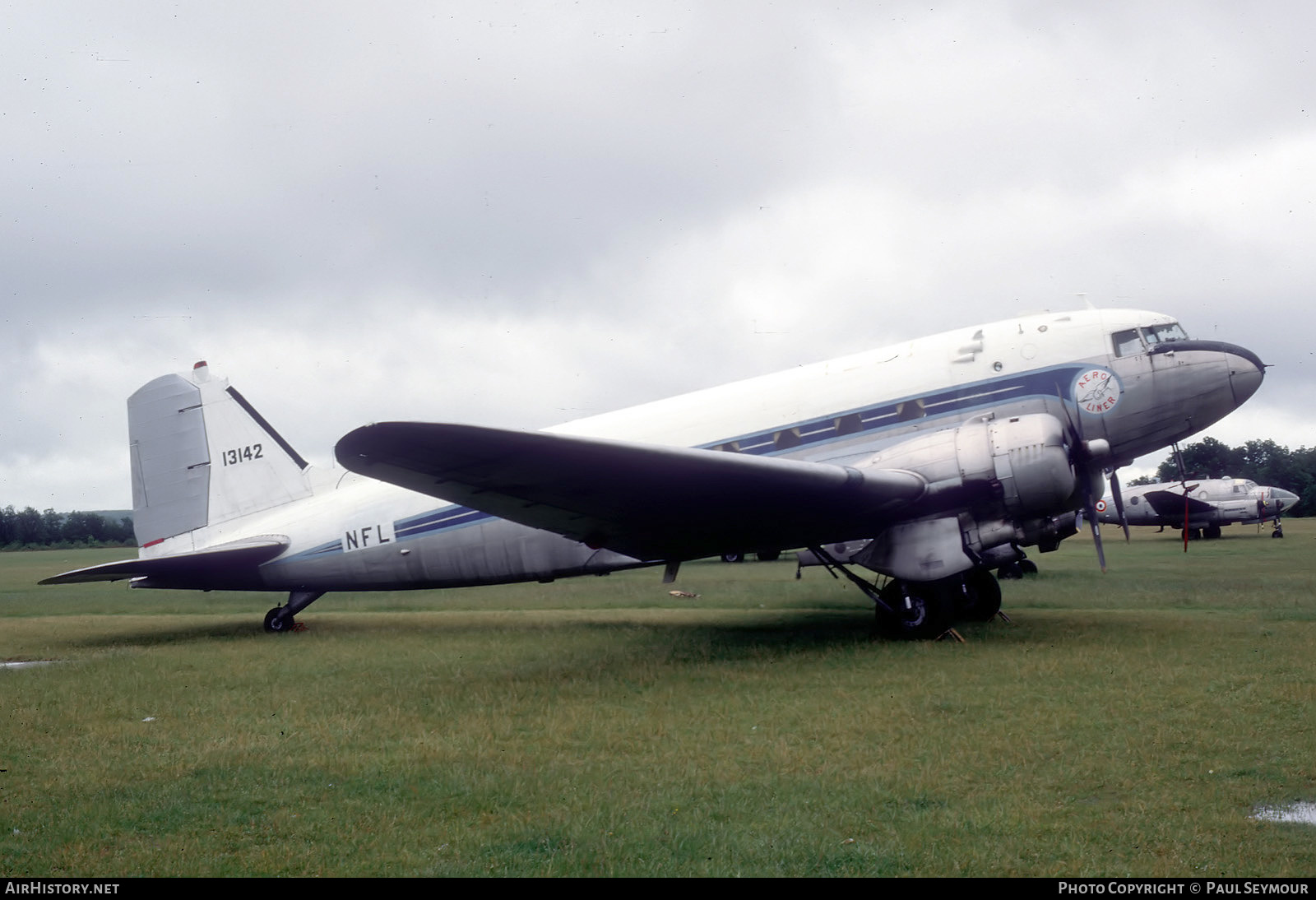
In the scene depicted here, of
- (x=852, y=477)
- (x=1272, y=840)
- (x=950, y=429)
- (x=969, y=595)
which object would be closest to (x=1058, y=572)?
(x=969, y=595)

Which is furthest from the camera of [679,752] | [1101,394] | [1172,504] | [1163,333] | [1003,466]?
[1172,504]

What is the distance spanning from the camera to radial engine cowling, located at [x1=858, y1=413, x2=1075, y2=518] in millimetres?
9945

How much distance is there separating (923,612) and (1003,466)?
2.03 metres

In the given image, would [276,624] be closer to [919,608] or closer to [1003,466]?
[919,608]

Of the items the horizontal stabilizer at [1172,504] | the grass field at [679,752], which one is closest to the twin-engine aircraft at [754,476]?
the grass field at [679,752]

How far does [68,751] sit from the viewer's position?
258 inches

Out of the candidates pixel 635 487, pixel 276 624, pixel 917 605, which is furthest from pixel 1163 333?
pixel 276 624

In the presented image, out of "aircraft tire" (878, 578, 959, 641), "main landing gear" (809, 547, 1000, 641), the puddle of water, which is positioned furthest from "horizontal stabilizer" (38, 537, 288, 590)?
the puddle of water

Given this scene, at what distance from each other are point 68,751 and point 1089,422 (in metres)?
11.0

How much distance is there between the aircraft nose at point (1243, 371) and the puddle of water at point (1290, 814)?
7.93 meters

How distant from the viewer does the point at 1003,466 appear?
1006 cm

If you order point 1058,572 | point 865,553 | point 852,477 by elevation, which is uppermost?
point 852,477

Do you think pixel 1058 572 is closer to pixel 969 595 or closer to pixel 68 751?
pixel 969 595

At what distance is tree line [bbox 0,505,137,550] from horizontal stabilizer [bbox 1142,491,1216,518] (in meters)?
93.6
